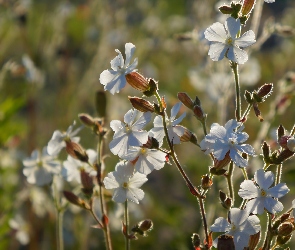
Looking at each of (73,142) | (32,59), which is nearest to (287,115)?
(32,59)

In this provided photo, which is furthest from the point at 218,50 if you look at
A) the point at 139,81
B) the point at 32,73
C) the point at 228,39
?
the point at 32,73

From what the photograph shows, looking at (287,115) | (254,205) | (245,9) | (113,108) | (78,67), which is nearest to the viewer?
(254,205)

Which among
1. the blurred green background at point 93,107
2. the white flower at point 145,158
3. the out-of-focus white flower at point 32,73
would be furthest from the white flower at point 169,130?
the out-of-focus white flower at point 32,73

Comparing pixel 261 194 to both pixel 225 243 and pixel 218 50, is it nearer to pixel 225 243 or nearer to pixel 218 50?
pixel 225 243

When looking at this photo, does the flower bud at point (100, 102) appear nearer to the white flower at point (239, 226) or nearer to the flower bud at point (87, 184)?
the flower bud at point (87, 184)

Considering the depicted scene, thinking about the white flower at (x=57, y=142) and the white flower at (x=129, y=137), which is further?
the white flower at (x=57, y=142)

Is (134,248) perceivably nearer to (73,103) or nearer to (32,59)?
(73,103)
